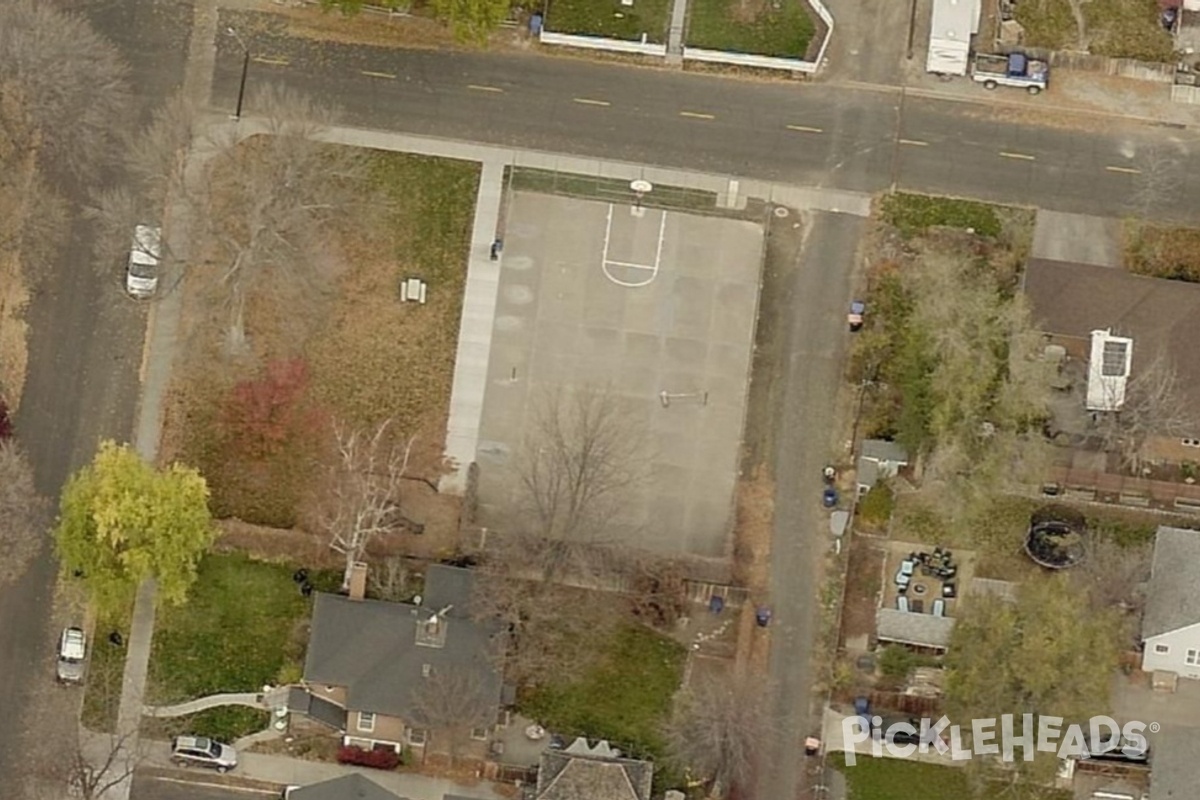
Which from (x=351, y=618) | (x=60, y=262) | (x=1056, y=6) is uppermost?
(x=1056, y=6)

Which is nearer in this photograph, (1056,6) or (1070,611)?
(1070,611)

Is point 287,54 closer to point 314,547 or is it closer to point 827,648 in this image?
point 314,547

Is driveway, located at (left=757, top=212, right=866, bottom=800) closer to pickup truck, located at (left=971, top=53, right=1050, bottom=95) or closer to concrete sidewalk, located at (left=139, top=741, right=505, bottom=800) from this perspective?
pickup truck, located at (left=971, top=53, right=1050, bottom=95)

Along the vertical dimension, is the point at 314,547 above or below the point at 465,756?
above

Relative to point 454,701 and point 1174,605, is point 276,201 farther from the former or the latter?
point 1174,605

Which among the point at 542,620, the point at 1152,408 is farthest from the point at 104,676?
the point at 1152,408

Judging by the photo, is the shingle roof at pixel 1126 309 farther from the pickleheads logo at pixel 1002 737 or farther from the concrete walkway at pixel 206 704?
the concrete walkway at pixel 206 704

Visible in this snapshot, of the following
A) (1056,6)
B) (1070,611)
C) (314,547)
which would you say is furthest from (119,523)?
(1056,6)
